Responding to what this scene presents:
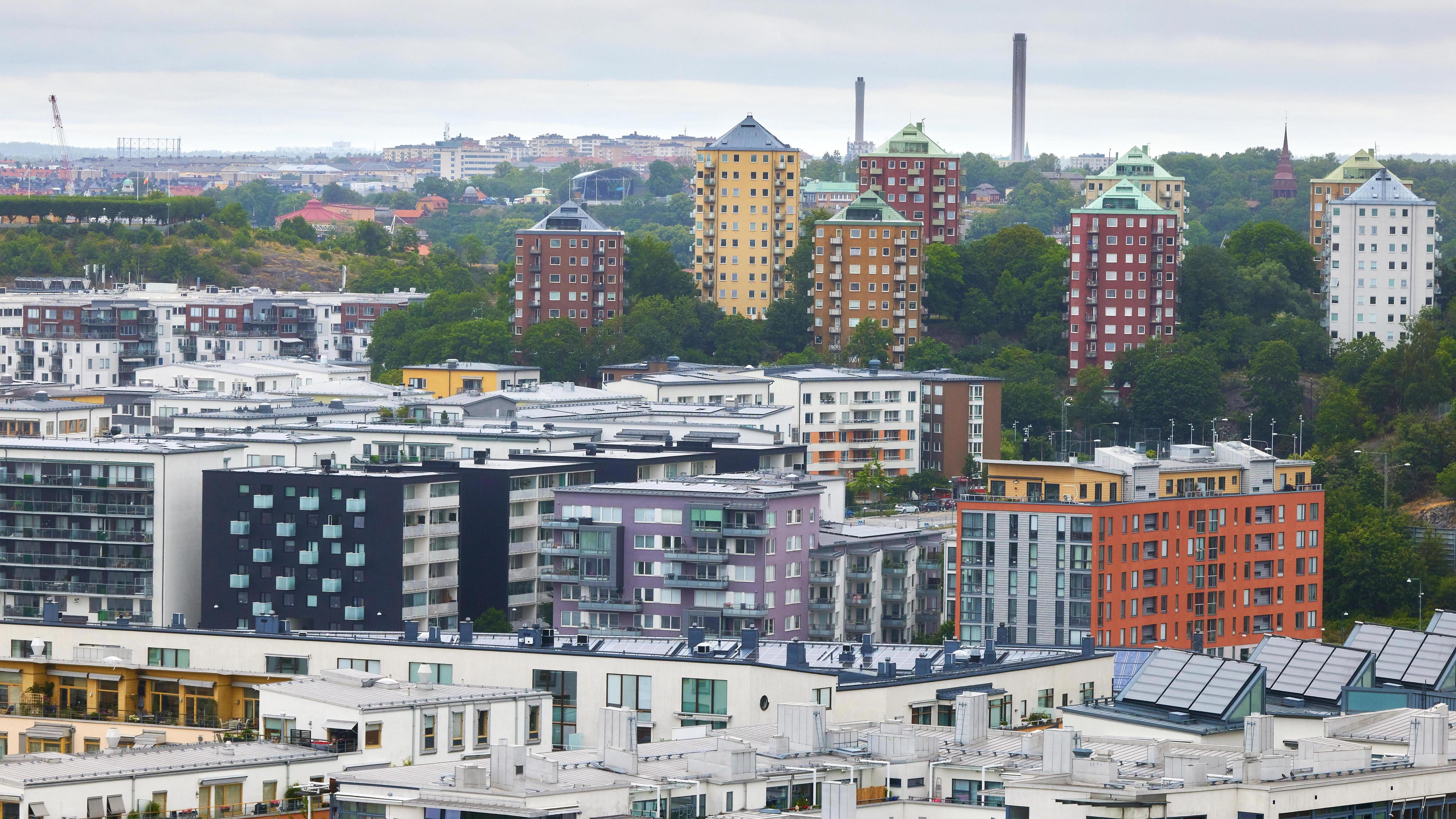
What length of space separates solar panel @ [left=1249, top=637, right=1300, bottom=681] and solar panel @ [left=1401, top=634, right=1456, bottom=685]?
9.24 ft

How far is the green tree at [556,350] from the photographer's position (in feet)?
645

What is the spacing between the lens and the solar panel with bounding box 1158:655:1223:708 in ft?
196

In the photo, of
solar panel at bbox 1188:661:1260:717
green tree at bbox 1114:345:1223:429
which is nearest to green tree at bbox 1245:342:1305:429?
green tree at bbox 1114:345:1223:429

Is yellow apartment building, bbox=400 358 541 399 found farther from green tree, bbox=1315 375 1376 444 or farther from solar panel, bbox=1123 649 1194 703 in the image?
solar panel, bbox=1123 649 1194 703

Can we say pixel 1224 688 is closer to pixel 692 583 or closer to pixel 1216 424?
pixel 692 583

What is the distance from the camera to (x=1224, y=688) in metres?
59.4

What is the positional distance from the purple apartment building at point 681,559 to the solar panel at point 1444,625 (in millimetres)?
40352

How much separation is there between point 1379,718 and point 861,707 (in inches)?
645

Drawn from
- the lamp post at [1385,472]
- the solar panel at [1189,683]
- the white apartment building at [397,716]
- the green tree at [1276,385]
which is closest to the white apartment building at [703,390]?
the green tree at [1276,385]

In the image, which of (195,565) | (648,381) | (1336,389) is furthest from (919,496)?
(195,565)

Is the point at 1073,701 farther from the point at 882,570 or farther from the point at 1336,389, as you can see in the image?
the point at 1336,389

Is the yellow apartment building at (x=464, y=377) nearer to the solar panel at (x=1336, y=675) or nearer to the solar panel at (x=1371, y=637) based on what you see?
the solar panel at (x=1371, y=637)

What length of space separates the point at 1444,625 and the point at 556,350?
134 m

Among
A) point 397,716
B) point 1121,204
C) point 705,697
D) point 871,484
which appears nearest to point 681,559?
point 705,697
